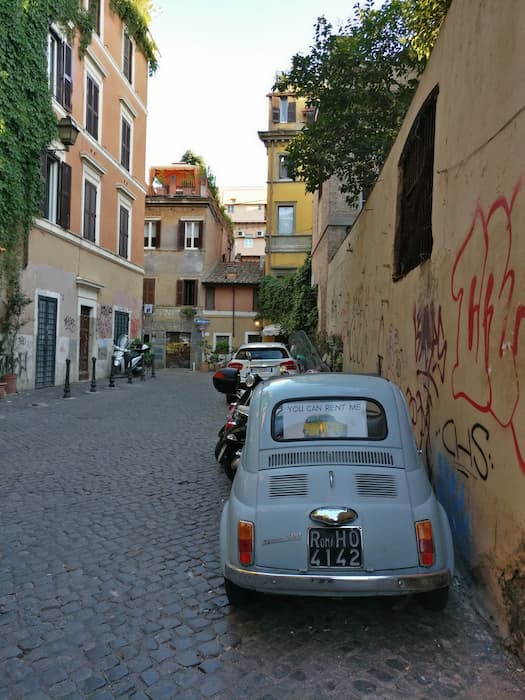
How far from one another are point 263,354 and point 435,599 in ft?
31.1

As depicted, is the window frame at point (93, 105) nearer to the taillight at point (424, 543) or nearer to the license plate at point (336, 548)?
the license plate at point (336, 548)

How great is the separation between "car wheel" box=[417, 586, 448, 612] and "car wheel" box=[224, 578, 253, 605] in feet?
3.40

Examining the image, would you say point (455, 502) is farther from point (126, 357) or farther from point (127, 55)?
point (127, 55)

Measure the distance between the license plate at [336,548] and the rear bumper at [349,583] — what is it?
6 centimetres

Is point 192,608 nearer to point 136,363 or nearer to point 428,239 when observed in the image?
point 428,239

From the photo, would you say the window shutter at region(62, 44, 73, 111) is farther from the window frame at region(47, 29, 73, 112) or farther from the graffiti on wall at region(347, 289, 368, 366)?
the graffiti on wall at region(347, 289, 368, 366)

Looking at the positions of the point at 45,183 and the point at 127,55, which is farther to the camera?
the point at 127,55

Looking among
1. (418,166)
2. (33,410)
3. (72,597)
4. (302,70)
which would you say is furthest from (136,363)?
(72,597)

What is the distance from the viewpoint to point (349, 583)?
278 centimetres

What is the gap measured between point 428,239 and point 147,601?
13.2 feet

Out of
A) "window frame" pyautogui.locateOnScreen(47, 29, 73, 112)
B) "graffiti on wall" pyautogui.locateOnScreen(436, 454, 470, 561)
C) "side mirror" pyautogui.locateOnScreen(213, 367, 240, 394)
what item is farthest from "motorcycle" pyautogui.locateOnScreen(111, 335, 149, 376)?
"graffiti on wall" pyautogui.locateOnScreen(436, 454, 470, 561)

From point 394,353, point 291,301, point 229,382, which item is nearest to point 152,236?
point 291,301

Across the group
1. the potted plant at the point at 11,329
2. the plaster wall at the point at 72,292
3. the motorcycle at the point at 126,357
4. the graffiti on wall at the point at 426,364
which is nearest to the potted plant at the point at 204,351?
the plaster wall at the point at 72,292

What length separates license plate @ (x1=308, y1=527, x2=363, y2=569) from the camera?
9.32ft
